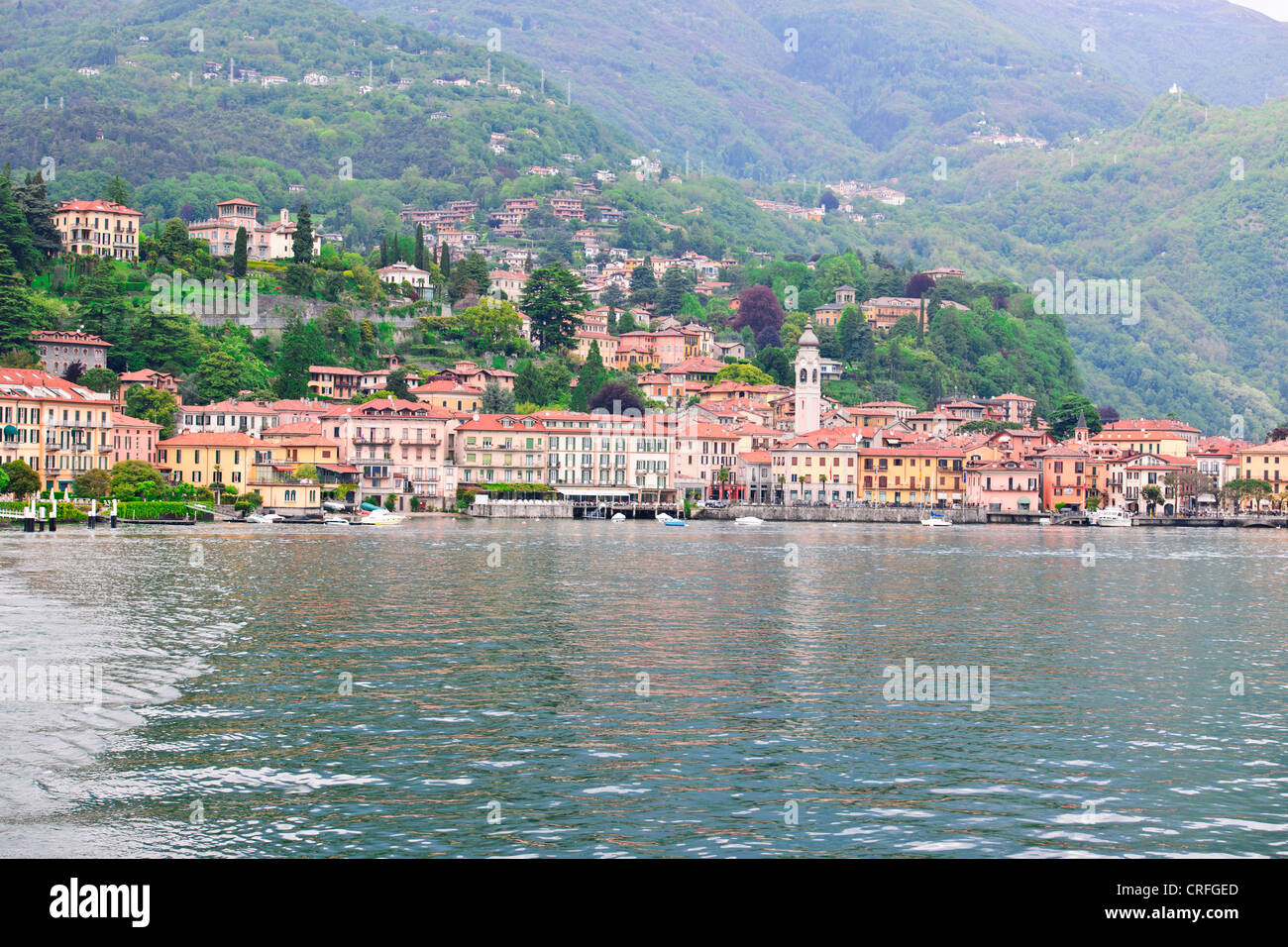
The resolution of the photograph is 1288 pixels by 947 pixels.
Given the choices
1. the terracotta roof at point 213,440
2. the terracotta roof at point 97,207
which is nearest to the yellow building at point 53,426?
the terracotta roof at point 213,440

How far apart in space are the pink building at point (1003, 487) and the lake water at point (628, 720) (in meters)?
70.5

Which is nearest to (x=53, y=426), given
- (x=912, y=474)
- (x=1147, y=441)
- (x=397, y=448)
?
(x=397, y=448)

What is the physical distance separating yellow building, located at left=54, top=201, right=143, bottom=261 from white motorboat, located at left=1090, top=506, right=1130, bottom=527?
9259cm

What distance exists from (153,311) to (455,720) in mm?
100128

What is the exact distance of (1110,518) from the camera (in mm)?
113188

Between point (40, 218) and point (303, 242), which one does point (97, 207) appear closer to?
point (40, 218)

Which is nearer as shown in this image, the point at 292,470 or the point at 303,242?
the point at 292,470

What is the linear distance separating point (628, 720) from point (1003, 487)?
101 meters

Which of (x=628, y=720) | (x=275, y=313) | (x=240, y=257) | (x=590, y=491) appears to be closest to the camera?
(x=628, y=720)

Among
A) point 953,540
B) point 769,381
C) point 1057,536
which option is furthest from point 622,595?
point 769,381

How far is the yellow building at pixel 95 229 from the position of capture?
126500 millimetres
